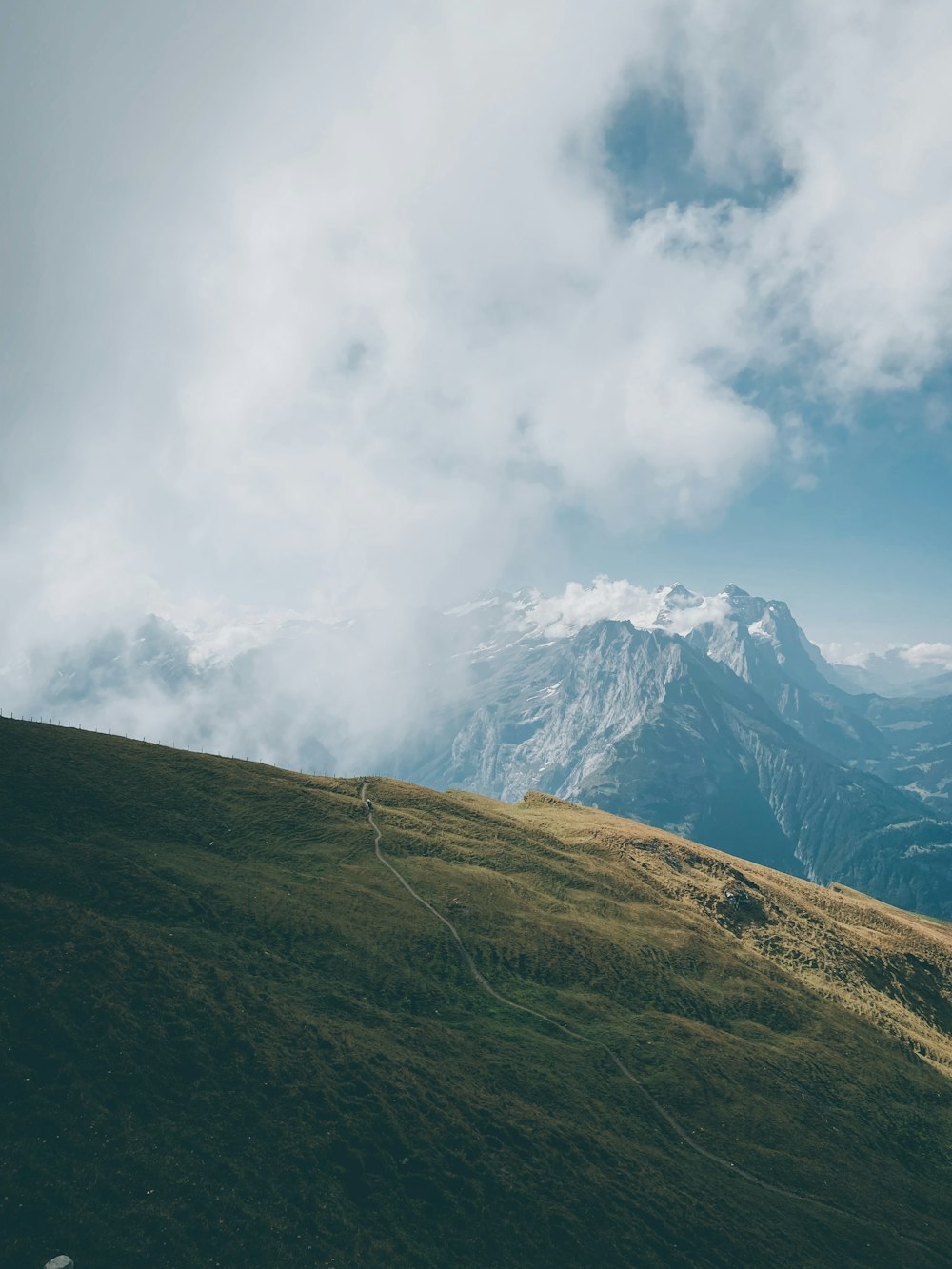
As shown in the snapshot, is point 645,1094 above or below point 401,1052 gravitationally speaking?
below

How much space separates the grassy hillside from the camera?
3241 centimetres

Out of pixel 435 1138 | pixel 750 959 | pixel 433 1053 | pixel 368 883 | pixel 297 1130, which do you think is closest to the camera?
pixel 297 1130

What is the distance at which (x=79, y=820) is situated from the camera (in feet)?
230

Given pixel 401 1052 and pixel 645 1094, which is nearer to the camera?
pixel 401 1052

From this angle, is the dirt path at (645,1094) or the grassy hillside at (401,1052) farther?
the dirt path at (645,1094)

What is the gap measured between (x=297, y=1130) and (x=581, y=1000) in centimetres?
4197

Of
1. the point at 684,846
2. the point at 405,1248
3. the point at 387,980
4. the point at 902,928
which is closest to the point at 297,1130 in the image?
the point at 405,1248

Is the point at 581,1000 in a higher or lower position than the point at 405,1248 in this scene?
higher

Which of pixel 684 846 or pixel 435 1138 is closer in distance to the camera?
pixel 435 1138

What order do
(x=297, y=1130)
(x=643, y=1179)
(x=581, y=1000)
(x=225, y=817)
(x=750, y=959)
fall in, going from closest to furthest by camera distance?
(x=297, y=1130)
(x=643, y=1179)
(x=581, y=1000)
(x=225, y=817)
(x=750, y=959)

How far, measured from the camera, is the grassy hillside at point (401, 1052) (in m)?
32.4

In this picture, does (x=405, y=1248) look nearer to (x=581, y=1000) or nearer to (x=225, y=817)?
(x=581, y=1000)

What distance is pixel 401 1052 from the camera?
49.4 m

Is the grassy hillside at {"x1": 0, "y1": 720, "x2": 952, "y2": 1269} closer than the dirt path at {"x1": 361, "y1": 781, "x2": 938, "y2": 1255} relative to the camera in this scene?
Yes
